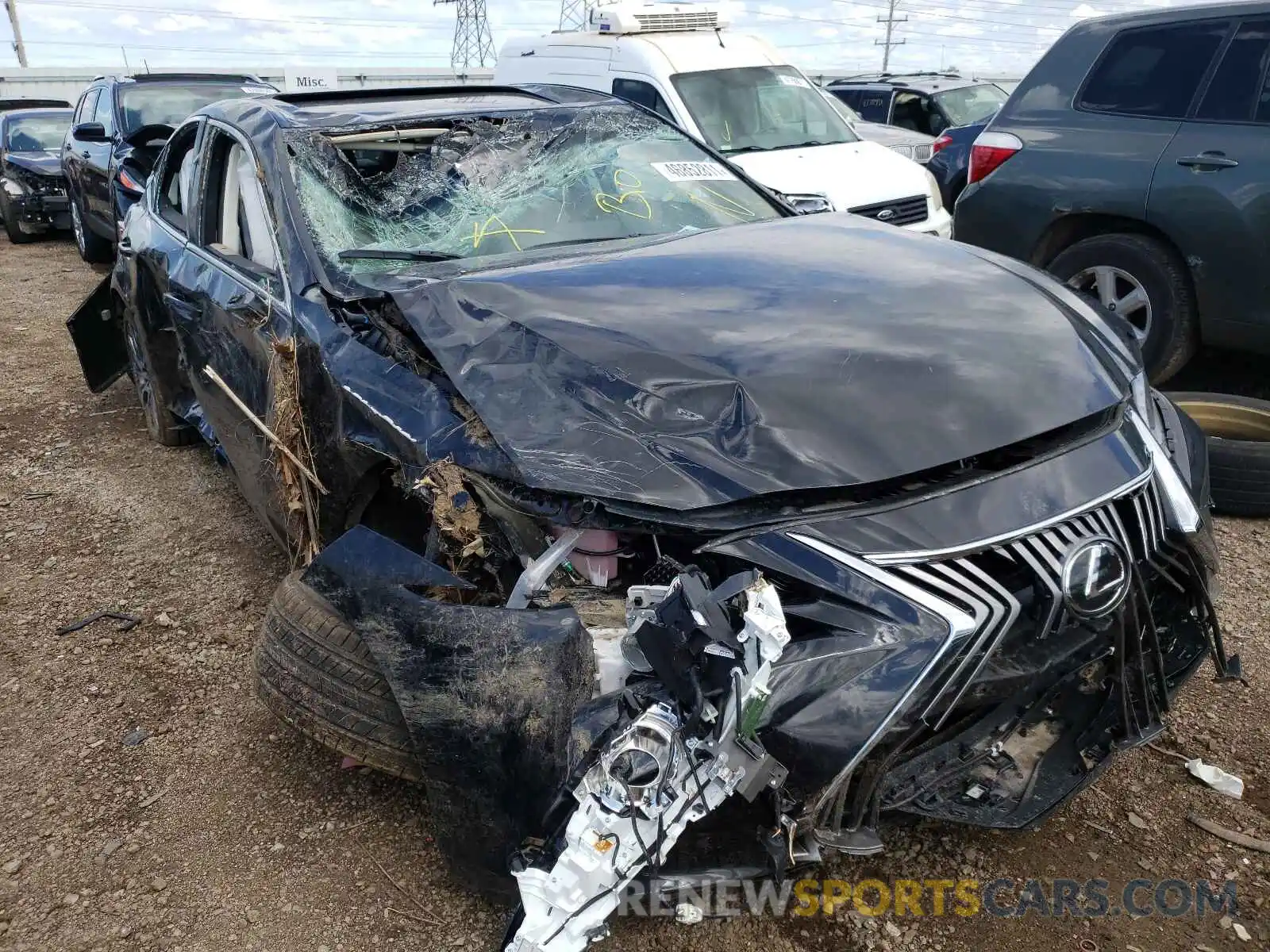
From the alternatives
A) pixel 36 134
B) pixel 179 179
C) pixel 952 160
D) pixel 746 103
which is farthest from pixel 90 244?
pixel 952 160

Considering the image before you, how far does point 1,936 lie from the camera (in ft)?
7.02

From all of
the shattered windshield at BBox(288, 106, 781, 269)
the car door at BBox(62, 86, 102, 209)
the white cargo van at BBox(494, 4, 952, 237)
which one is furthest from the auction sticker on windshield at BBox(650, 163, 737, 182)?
the car door at BBox(62, 86, 102, 209)

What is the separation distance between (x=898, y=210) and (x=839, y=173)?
509 millimetres

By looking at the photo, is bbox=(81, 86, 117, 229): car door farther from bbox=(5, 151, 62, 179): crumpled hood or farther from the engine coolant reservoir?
the engine coolant reservoir

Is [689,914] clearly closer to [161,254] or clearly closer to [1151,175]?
[161,254]

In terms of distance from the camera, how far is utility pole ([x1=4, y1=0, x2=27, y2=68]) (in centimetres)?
3438

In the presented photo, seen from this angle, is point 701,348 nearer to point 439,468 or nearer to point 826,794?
point 439,468

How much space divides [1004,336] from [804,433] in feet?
2.24

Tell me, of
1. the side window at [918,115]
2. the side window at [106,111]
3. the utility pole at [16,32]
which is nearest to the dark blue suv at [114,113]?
the side window at [106,111]

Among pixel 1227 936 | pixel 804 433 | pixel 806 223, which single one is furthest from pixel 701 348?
pixel 1227 936

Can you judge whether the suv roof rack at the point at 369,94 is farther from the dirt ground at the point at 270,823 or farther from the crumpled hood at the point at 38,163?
the crumpled hood at the point at 38,163

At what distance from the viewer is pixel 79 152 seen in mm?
9281

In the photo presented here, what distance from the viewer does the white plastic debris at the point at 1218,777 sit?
2.41 metres

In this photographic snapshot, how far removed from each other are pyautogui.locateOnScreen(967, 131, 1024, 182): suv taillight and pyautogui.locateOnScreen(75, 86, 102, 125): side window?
8277 millimetres
